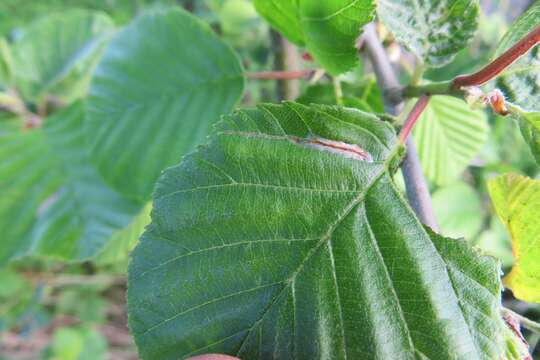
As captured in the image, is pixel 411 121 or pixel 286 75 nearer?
pixel 411 121

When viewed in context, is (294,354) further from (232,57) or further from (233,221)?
(232,57)

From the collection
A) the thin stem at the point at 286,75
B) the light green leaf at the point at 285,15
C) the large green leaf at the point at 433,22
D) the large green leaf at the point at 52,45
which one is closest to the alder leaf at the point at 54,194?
the large green leaf at the point at 52,45

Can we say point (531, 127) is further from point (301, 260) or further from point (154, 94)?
point (154, 94)

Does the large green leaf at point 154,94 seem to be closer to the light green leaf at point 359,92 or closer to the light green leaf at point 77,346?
the light green leaf at point 359,92

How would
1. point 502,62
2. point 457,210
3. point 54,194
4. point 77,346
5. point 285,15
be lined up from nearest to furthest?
point 502,62 → point 285,15 → point 54,194 → point 457,210 → point 77,346

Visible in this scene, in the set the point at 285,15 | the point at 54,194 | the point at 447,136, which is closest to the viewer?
the point at 285,15

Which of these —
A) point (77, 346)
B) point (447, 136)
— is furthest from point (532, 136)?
point (77, 346)

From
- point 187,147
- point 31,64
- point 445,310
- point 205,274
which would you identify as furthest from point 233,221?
point 31,64

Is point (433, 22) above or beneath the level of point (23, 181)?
above
